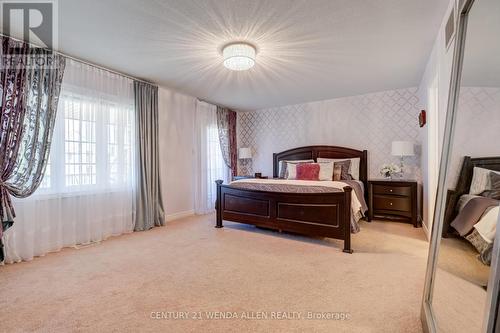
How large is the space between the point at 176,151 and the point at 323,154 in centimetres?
289

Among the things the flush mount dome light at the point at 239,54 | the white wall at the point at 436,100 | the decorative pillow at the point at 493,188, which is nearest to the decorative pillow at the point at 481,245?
the decorative pillow at the point at 493,188

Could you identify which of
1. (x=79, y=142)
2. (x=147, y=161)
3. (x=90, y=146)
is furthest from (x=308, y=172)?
(x=79, y=142)

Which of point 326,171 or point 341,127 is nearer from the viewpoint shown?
point 326,171

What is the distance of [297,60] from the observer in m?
3.11

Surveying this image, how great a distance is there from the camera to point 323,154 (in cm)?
496

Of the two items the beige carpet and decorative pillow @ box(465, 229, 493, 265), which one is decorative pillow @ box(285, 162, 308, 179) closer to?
the beige carpet

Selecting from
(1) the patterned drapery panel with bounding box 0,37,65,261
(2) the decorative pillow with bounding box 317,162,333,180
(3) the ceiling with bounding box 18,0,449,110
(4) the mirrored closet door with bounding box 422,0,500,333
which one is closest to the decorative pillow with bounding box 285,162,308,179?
(2) the decorative pillow with bounding box 317,162,333,180

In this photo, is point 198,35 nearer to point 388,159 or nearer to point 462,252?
point 462,252

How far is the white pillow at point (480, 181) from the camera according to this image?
110 cm

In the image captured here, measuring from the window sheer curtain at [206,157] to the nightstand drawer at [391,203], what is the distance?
3.14 m

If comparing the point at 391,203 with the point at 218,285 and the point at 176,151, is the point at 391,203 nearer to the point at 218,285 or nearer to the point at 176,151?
the point at 218,285

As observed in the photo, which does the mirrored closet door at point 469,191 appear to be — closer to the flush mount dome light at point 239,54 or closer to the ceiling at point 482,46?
the ceiling at point 482,46

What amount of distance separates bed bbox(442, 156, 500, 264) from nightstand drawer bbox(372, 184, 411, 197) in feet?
9.18

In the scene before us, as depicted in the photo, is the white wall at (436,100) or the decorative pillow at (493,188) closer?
the decorative pillow at (493,188)
